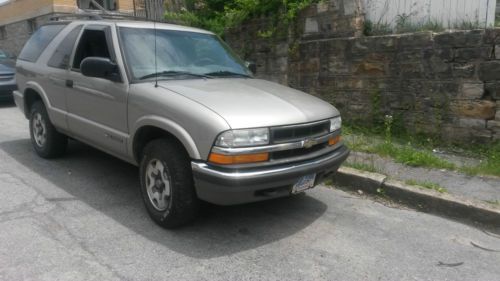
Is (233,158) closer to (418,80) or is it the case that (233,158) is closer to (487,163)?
(487,163)

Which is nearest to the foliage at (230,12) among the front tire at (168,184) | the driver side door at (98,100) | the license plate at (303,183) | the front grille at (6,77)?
the driver side door at (98,100)

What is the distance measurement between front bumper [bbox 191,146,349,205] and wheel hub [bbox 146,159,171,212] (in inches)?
17.7

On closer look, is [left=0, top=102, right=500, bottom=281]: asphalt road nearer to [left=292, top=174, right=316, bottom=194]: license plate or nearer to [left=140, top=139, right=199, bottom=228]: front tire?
[left=140, top=139, right=199, bottom=228]: front tire

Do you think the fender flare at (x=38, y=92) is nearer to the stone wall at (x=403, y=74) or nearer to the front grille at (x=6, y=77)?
the stone wall at (x=403, y=74)

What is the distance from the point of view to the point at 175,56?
4633 millimetres

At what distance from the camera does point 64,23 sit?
5.83 meters

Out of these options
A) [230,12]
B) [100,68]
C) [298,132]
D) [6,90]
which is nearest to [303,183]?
[298,132]

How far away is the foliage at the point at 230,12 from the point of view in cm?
800

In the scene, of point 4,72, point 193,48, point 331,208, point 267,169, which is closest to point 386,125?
point 331,208

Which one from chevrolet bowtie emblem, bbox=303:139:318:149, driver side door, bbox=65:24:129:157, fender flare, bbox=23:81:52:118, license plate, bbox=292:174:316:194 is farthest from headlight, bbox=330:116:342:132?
fender flare, bbox=23:81:52:118

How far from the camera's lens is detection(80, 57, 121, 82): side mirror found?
13.9 ft

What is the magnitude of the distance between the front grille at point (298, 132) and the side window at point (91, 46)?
211 centimetres

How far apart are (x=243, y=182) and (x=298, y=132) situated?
2.30 ft

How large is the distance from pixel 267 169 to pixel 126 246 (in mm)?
1316
